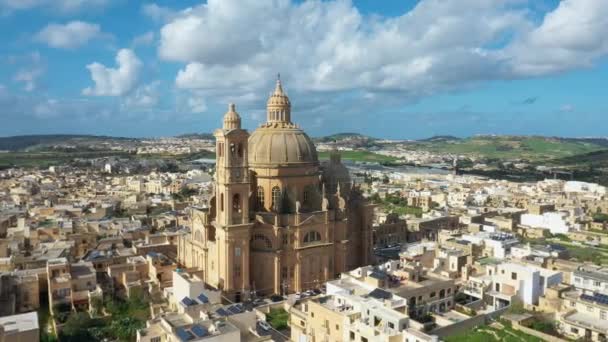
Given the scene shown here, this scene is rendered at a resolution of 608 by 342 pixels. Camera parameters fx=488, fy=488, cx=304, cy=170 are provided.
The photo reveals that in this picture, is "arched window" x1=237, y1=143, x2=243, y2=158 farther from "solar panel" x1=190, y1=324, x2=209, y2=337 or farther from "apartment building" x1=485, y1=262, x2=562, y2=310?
"apartment building" x1=485, y1=262, x2=562, y2=310

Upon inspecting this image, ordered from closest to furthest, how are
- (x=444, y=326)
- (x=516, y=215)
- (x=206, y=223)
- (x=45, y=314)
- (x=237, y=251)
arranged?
(x=444, y=326) < (x=45, y=314) < (x=237, y=251) < (x=206, y=223) < (x=516, y=215)

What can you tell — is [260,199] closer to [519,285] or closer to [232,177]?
[232,177]

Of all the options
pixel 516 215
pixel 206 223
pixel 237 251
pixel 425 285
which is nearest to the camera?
pixel 425 285

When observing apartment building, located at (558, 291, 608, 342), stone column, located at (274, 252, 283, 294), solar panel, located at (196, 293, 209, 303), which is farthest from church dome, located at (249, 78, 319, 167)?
apartment building, located at (558, 291, 608, 342)

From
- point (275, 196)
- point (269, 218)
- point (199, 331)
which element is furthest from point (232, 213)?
point (199, 331)

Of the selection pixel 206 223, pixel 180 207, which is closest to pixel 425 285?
pixel 206 223

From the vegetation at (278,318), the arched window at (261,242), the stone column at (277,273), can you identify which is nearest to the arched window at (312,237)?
the stone column at (277,273)

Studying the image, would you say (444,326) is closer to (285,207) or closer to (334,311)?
(334,311)
